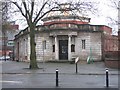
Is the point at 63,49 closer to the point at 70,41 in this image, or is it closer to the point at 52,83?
the point at 70,41

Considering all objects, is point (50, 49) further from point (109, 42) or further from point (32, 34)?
point (32, 34)

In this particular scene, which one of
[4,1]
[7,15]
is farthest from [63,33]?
[4,1]

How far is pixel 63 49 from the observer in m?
54.0

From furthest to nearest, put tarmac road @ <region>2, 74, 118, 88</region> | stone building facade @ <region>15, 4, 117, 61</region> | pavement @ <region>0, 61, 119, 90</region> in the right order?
stone building facade @ <region>15, 4, 117, 61</region>
pavement @ <region>0, 61, 119, 90</region>
tarmac road @ <region>2, 74, 118, 88</region>

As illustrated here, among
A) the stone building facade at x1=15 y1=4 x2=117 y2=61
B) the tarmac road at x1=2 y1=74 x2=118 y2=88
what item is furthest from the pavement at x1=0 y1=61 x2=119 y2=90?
the stone building facade at x1=15 y1=4 x2=117 y2=61

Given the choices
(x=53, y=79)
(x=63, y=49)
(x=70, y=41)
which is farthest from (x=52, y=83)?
(x=63, y=49)

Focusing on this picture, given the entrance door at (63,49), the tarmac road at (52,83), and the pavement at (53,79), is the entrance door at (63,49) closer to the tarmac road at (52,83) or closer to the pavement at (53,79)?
the pavement at (53,79)

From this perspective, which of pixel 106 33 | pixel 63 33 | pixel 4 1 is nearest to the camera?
pixel 4 1

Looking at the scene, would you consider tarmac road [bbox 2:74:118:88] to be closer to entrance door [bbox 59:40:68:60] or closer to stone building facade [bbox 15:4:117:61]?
stone building facade [bbox 15:4:117:61]

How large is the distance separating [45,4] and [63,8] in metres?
1.96

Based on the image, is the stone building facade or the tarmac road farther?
the stone building facade

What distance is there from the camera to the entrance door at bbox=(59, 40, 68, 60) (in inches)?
2104

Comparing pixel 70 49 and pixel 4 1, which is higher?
pixel 4 1

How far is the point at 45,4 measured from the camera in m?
35.3
